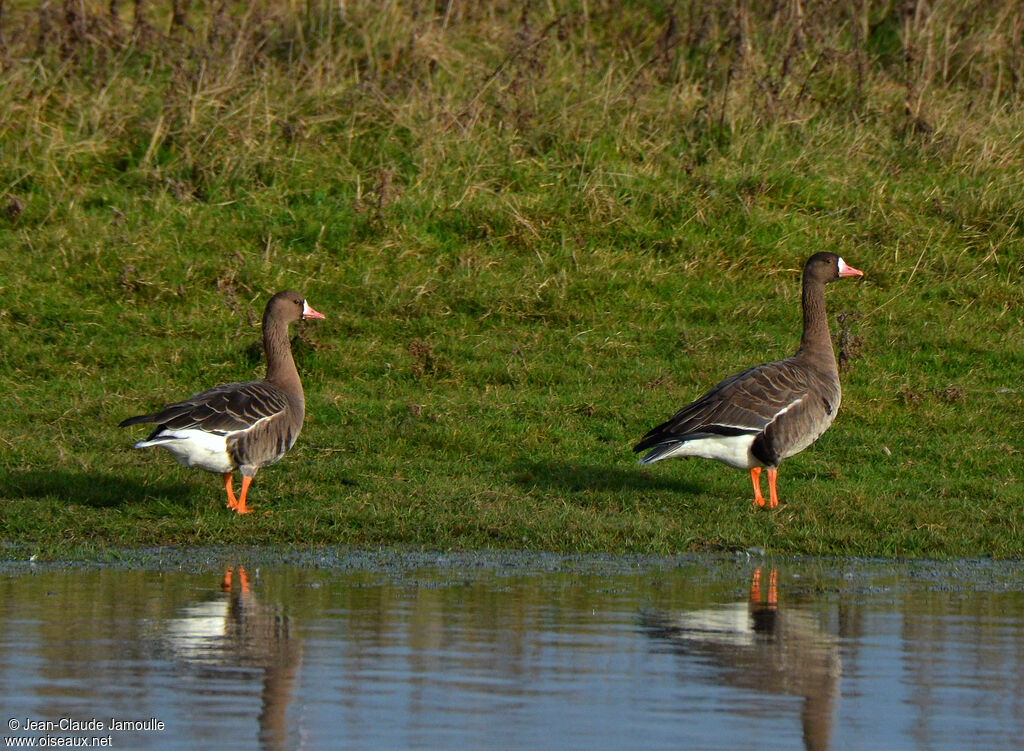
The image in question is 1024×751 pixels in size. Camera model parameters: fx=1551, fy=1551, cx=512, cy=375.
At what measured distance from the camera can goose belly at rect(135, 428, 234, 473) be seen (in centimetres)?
943

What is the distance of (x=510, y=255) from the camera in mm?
14766

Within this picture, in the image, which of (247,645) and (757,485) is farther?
(757,485)

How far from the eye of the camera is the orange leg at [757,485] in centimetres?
1011

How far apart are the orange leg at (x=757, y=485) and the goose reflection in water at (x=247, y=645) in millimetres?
3794

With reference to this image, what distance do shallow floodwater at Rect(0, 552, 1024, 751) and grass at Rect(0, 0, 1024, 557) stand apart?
89cm

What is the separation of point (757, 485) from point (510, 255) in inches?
202

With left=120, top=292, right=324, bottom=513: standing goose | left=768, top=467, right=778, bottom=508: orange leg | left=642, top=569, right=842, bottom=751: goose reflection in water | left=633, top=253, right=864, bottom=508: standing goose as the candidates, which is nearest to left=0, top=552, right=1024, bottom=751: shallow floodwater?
left=642, top=569, right=842, bottom=751: goose reflection in water

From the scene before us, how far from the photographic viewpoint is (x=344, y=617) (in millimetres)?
7129

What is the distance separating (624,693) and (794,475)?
17.6 ft

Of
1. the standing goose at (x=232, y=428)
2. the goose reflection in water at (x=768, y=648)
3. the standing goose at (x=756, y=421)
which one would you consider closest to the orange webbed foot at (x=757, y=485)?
the standing goose at (x=756, y=421)

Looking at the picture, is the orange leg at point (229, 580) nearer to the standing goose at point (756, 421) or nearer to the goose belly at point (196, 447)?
the goose belly at point (196, 447)

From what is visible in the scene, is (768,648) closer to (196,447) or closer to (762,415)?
(762,415)

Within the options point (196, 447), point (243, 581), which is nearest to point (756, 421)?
point (196, 447)

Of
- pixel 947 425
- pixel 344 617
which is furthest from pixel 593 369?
pixel 344 617
